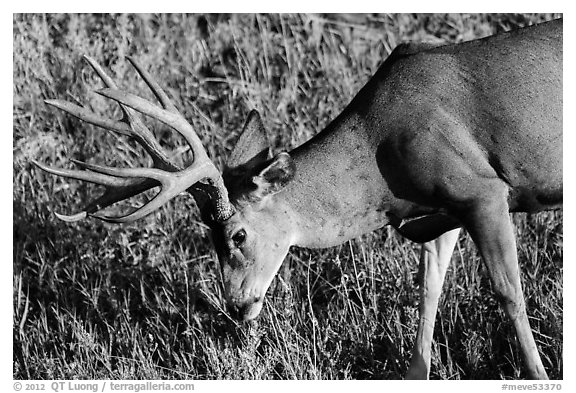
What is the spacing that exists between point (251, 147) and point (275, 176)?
0.30m

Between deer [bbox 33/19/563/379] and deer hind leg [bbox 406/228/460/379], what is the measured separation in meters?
0.44

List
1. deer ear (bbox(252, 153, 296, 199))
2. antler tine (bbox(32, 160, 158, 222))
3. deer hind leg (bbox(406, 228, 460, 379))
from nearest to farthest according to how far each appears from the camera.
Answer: antler tine (bbox(32, 160, 158, 222))
deer ear (bbox(252, 153, 296, 199))
deer hind leg (bbox(406, 228, 460, 379))

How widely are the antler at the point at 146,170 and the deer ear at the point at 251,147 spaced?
0.27 m

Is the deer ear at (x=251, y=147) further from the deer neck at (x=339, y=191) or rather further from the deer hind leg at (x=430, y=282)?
the deer hind leg at (x=430, y=282)

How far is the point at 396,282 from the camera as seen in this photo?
236 inches

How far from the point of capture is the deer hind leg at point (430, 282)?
550 centimetres

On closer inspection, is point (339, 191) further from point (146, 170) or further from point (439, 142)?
point (146, 170)

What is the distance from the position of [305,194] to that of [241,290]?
0.56 metres

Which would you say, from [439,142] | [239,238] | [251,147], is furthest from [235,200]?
[439,142]

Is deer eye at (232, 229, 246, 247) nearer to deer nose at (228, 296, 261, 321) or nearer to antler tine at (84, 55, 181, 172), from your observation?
deer nose at (228, 296, 261, 321)

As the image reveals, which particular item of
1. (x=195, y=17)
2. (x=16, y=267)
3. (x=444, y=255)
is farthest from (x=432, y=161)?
(x=195, y=17)

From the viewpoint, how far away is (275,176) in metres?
4.92

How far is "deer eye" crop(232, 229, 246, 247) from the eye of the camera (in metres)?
4.93

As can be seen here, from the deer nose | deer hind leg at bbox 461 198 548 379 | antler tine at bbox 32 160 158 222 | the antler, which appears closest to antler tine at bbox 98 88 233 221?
the antler
